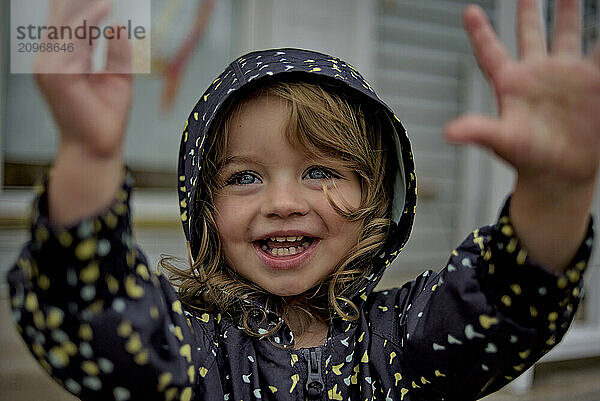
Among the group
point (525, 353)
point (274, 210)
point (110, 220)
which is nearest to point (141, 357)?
point (110, 220)

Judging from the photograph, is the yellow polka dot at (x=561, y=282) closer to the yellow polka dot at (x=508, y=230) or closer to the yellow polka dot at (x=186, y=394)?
the yellow polka dot at (x=508, y=230)

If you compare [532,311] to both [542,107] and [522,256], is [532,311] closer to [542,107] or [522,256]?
[522,256]

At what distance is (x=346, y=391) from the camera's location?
2.42 feet

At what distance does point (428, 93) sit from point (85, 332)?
251 centimetres

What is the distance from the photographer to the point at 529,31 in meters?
0.50

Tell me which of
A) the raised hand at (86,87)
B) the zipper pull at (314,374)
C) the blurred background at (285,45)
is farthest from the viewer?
the blurred background at (285,45)

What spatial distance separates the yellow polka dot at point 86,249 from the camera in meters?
0.51

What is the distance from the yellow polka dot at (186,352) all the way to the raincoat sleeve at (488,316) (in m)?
0.22

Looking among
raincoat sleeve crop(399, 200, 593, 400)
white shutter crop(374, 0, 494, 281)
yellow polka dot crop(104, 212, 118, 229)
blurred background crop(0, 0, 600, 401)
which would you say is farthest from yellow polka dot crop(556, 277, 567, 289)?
white shutter crop(374, 0, 494, 281)

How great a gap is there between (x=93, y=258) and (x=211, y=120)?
12.0 inches

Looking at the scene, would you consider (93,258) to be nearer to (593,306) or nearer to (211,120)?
(211,120)

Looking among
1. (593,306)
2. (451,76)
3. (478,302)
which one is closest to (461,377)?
(478,302)

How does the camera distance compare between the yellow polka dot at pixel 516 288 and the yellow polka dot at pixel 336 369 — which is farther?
the yellow polka dot at pixel 336 369

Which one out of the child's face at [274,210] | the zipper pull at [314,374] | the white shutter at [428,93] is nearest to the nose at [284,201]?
the child's face at [274,210]
